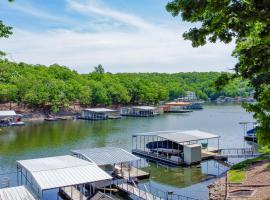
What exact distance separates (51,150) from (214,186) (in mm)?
21851

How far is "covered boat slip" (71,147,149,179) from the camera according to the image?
2591cm

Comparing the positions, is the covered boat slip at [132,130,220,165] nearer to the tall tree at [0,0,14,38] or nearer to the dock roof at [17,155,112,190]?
the dock roof at [17,155,112,190]

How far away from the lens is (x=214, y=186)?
23359mm

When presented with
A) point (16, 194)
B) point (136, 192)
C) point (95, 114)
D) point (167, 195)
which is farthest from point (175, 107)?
point (16, 194)

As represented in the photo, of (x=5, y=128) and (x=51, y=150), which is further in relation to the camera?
(x=5, y=128)

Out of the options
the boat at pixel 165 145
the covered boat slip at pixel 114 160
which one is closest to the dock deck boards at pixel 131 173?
the covered boat slip at pixel 114 160

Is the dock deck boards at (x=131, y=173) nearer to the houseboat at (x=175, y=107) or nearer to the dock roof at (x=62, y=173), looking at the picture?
the dock roof at (x=62, y=173)

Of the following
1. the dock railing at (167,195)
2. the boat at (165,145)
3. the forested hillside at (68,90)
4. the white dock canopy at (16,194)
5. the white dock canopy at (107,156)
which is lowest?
the dock railing at (167,195)

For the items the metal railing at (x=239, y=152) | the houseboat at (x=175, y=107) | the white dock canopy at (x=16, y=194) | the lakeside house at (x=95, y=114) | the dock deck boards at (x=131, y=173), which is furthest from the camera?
the houseboat at (x=175, y=107)

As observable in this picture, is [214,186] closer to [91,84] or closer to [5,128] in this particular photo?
[5,128]

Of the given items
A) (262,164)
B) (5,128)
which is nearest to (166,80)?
(5,128)

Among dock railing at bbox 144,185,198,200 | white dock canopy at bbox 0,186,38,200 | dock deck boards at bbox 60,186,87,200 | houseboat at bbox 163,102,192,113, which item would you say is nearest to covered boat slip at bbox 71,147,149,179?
dock railing at bbox 144,185,198,200

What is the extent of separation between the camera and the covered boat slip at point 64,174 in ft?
62.6

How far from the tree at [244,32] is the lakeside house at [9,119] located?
197 ft
